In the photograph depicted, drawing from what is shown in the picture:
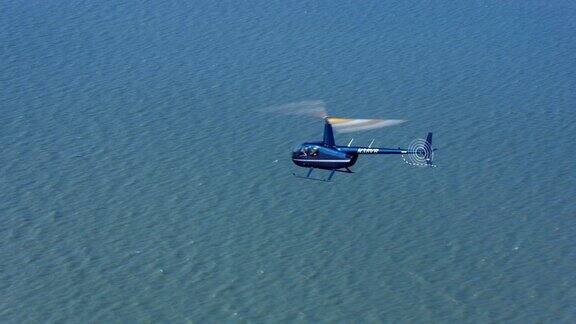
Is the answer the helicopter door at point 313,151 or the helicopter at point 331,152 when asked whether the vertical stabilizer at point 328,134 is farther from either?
the helicopter door at point 313,151

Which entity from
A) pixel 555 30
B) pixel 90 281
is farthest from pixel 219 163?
pixel 555 30

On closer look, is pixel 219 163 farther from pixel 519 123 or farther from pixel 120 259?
pixel 519 123

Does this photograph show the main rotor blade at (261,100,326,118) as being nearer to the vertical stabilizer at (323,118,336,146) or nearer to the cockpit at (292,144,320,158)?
the cockpit at (292,144,320,158)

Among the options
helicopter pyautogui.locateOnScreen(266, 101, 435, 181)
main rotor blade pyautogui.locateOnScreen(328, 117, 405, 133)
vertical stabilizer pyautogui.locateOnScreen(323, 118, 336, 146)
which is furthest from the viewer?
main rotor blade pyautogui.locateOnScreen(328, 117, 405, 133)

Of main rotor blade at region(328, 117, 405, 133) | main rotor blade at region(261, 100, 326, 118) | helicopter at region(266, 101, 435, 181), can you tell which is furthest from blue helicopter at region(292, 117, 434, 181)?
main rotor blade at region(261, 100, 326, 118)

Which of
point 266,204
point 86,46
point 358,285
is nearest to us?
point 358,285

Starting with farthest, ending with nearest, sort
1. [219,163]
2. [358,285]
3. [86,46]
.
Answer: [86,46]
[219,163]
[358,285]

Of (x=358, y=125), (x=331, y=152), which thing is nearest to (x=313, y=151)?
(x=331, y=152)

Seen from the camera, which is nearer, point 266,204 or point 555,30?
point 266,204
